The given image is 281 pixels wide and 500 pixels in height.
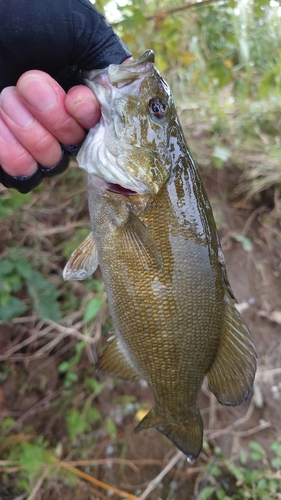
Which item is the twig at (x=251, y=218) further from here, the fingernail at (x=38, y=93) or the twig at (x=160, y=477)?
the fingernail at (x=38, y=93)

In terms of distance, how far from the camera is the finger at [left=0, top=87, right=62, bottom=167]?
45.4 inches

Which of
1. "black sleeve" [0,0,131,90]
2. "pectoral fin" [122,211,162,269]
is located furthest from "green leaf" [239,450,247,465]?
"black sleeve" [0,0,131,90]

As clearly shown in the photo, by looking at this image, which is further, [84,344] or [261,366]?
[261,366]

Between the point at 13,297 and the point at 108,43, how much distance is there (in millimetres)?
1815

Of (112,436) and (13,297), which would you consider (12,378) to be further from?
(112,436)

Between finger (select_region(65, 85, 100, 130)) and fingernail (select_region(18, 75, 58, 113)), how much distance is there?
0.05 metres

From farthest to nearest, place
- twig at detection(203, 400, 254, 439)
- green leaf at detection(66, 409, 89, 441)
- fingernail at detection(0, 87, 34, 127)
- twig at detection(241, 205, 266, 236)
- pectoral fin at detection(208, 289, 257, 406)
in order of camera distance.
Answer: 1. twig at detection(241, 205, 266, 236)
2. twig at detection(203, 400, 254, 439)
3. green leaf at detection(66, 409, 89, 441)
4. pectoral fin at detection(208, 289, 257, 406)
5. fingernail at detection(0, 87, 34, 127)

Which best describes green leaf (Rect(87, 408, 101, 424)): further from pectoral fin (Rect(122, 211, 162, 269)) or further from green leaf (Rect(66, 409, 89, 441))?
pectoral fin (Rect(122, 211, 162, 269))

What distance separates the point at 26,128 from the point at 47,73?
187 millimetres

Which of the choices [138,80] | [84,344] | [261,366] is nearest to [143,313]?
[138,80]

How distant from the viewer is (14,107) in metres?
1.15

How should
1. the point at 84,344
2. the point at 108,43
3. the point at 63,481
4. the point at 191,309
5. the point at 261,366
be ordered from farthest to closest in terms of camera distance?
the point at 261,366, the point at 84,344, the point at 63,481, the point at 191,309, the point at 108,43

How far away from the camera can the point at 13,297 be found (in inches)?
96.1

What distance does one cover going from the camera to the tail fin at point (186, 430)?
4.63 ft
